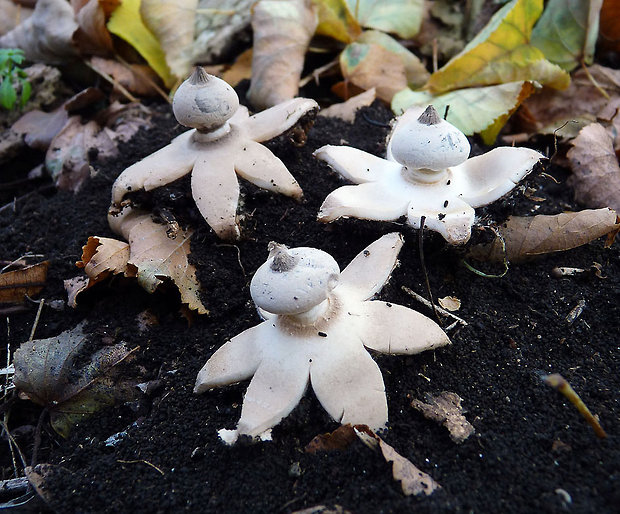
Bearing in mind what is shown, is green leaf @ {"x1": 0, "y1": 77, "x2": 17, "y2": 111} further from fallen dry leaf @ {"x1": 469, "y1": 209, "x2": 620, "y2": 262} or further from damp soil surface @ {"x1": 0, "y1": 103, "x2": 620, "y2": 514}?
fallen dry leaf @ {"x1": 469, "y1": 209, "x2": 620, "y2": 262}

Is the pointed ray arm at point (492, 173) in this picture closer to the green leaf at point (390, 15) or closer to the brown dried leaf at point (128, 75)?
the green leaf at point (390, 15)

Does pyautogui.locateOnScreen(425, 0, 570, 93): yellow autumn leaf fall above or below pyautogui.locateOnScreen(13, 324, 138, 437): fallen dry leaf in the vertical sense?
above

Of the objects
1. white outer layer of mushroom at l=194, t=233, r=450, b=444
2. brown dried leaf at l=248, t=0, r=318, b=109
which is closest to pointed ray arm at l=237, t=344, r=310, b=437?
white outer layer of mushroom at l=194, t=233, r=450, b=444

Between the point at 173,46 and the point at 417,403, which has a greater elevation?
the point at 173,46

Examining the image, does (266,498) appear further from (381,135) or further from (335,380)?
(381,135)

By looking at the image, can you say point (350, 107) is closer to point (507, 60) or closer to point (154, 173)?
point (507, 60)

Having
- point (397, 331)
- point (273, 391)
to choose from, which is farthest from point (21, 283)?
point (397, 331)

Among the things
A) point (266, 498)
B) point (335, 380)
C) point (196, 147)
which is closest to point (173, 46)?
point (196, 147)

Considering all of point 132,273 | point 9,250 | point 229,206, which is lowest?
point 9,250

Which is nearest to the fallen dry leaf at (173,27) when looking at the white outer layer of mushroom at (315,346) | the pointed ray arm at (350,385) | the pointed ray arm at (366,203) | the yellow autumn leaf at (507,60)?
the yellow autumn leaf at (507,60)
